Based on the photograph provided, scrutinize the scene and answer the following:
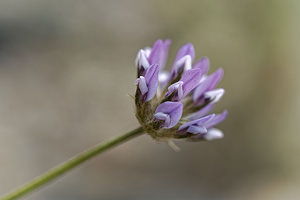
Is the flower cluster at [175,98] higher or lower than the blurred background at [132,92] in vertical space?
lower

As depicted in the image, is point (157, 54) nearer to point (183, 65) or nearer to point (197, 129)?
point (183, 65)

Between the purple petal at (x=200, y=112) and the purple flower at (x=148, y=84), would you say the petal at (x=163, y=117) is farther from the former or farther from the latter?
the purple petal at (x=200, y=112)

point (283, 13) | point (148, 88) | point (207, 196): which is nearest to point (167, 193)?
point (207, 196)

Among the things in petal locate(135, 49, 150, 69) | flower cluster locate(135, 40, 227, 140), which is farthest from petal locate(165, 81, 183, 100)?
petal locate(135, 49, 150, 69)

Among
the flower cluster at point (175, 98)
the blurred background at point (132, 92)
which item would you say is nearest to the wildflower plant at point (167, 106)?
the flower cluster at point (175, 98)

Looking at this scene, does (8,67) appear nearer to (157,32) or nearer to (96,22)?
(96,22)

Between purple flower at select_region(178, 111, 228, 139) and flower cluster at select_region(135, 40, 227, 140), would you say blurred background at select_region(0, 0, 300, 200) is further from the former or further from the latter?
purple flower at select_region(178, 111, 228, 139)
